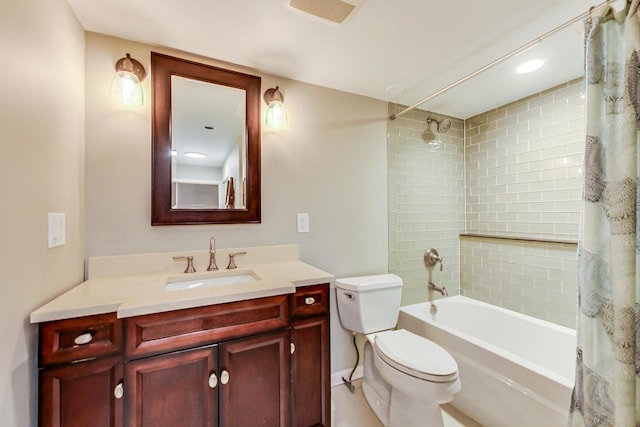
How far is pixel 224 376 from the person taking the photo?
1117 mm

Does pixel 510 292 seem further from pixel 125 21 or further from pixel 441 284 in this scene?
pixel 125 21

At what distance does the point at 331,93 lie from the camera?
1.99 metres

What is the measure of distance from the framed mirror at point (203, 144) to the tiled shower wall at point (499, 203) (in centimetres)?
118

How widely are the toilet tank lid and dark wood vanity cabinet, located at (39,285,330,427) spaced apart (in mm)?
484

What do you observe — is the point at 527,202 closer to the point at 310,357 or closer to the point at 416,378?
the point at 416,378

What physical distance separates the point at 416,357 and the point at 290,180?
131 centimetres

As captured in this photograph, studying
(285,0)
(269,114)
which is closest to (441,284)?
(269,114)

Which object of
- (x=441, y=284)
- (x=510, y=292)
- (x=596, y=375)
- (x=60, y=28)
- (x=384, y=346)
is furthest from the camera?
(x=441, y=284)

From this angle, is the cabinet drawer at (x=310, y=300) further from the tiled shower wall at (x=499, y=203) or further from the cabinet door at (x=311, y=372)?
the tiled shower wall at (x=499, y=203)

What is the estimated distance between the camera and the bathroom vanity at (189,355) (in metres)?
0.92

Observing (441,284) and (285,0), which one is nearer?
(285,0)

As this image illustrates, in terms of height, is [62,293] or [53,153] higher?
[53,153]

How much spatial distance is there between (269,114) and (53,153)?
110 cm

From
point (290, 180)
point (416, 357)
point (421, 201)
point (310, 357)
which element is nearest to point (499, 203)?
point (421, 201)
